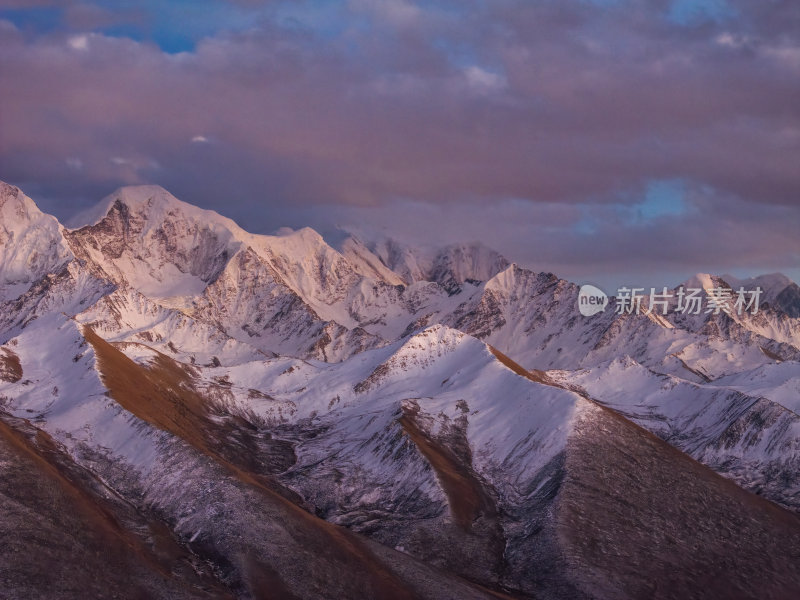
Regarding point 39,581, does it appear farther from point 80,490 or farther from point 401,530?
point 401,530

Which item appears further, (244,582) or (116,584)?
(244,582)

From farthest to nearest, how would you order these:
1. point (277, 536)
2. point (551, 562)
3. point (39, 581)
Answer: point (551, 562) → point (277, 536) → point (39, 581)

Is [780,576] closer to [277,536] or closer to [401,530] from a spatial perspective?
[401,530]

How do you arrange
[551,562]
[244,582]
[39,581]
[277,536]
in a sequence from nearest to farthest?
[39,581]
[244,582]
[277,536]
[551,562]

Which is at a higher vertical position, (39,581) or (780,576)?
(780,576)

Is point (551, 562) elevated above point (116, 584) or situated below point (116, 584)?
above

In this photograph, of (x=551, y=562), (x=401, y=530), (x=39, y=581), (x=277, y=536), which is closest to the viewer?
(x=39, y=581)

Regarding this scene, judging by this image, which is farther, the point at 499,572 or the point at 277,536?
the point at 499,572

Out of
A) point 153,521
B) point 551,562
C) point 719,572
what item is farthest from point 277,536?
point 719,572

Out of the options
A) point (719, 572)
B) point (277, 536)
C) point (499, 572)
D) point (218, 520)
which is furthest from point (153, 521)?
point (719, 572)
